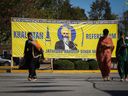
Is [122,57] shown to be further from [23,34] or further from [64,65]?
[23,34]

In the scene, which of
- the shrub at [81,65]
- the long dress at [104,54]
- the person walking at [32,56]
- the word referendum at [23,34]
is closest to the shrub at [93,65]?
the shrub at [81,65]

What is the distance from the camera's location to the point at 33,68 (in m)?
18.0

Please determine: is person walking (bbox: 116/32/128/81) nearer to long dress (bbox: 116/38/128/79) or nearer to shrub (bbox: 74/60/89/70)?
long dress (bbox: 116/38/128/79)

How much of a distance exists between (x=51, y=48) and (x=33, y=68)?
1179 centimetres

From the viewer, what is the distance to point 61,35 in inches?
1170

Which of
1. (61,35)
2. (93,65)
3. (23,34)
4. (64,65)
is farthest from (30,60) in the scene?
(93,65)

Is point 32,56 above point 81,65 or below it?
above

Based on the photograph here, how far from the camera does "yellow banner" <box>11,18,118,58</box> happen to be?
2947 cm

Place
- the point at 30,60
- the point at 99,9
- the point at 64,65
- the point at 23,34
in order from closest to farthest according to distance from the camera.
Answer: the point at 30,60, the point at 64,65, the point at 23,34, the point at 99,9

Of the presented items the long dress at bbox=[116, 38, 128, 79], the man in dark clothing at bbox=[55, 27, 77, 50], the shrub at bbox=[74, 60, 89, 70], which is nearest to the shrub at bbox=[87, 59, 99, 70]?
the shrub at bbox=[74, 60, 89, 70]

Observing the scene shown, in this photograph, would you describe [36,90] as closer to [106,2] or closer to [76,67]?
[76,67]

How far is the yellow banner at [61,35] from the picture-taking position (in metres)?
29.5

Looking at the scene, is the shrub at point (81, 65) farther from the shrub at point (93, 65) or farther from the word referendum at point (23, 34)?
the word referendum at point (23, 34)

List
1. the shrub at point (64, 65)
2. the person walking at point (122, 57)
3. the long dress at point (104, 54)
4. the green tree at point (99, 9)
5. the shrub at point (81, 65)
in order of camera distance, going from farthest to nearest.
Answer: the green tree at point (99, 9) < the shrub at point (81, 65) < the shrub at point (64, 65) < the person walking at point (122, 57) < the long dress at point (104, 54)
